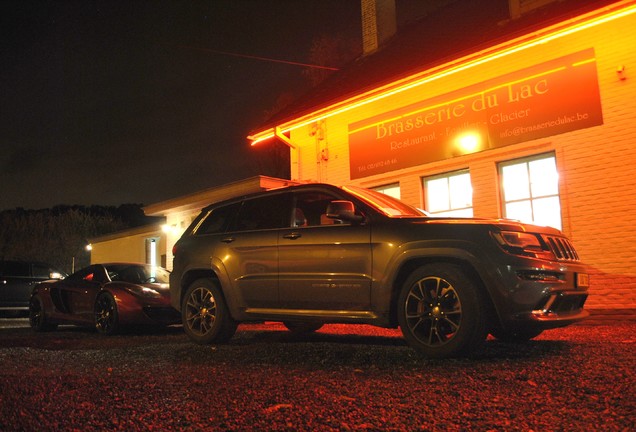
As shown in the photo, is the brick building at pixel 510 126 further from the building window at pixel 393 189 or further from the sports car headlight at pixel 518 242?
the sports car headlight at pixel 518 242

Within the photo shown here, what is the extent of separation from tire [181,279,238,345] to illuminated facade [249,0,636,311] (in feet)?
19.5

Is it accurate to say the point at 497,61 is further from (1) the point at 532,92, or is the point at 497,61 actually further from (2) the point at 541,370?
(2) the point at 541,370

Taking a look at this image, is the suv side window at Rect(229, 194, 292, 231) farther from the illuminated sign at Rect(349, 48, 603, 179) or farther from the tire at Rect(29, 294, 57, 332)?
the illuminated sign at Rect(349, 48, 603, 179)

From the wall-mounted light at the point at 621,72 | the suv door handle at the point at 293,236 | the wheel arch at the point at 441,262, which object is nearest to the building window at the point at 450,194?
the wall-mounted light at the point at 621,72

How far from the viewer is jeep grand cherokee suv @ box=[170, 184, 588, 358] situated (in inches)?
170

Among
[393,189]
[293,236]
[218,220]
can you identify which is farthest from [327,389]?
[393,189]

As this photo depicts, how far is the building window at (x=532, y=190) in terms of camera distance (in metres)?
9.15

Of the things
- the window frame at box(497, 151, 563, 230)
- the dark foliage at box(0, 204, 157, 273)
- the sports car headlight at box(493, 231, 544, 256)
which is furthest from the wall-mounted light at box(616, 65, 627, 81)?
the dark foliage at box(0, 204, 157, 273)

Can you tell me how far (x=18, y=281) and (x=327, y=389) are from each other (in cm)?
1299

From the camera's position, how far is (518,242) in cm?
447

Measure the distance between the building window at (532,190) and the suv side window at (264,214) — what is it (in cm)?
524

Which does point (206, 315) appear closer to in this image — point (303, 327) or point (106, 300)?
A: point (303, 327)

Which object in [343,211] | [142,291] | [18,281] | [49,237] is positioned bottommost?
[142,291]

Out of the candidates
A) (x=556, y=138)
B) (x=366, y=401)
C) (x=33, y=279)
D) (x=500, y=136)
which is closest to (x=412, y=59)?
(x=500, y=136)
